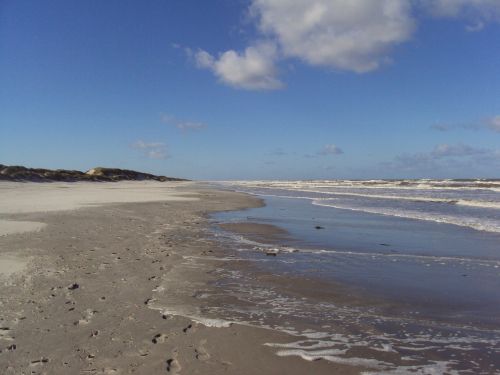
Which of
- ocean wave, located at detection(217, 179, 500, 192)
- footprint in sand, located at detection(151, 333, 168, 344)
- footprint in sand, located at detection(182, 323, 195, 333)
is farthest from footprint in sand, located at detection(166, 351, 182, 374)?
ocean wave, located at detection(217, 179, 500, 192)

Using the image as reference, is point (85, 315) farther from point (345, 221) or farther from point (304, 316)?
point (345, 221)

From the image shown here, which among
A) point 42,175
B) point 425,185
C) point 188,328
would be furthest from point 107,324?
point 425,185

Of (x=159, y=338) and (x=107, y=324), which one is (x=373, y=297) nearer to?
(x=159, y=338)

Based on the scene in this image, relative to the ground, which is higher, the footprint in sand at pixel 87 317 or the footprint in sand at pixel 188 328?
the footprint in sand at pixel 87 317

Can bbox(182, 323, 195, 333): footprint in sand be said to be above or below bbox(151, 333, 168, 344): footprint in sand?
below

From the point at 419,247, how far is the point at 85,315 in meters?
9.39

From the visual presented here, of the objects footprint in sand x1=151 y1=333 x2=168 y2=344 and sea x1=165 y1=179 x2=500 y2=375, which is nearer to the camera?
sea x1=165 y1=179 x2=500 y2=375

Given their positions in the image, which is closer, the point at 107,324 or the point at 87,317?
the point at 107,324

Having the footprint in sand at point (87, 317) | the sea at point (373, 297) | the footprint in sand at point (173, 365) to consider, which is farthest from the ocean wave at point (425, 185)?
the footprint in sand at point (173, 365)

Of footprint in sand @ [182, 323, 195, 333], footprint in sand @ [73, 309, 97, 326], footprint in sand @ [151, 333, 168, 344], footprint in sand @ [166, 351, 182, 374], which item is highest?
footprint in sand @ [73, 309, 97, 326]

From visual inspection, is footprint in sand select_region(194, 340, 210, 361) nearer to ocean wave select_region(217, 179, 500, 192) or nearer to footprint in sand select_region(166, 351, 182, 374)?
footprint in sand select_region(166, 351, 182, 374)

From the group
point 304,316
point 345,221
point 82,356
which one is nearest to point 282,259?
point 304,316

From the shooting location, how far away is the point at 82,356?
4.36 m

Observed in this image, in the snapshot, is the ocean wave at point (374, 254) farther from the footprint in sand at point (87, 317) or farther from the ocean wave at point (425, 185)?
the ocean wave at point (425, 185)
